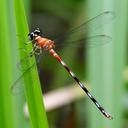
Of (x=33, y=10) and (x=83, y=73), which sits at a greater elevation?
(x=33, y=10)

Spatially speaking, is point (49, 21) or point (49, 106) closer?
point (49, 106)

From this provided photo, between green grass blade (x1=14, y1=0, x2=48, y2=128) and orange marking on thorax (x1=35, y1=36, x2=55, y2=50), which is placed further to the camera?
orange marking on thorax (x1=35, y1=36, x2=55, y2=50)

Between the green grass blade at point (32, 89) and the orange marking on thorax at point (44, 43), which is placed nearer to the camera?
the green grass blade at point (32, 89)

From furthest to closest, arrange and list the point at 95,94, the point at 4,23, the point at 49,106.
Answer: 1. the point at 49,106
2. the point at 95,94
3. the point at 4,23

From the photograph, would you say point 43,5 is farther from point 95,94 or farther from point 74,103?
point 95,94

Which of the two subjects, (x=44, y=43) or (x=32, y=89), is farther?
(x=44, y=43)

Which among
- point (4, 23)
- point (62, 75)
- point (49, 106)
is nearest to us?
point (4, 23)

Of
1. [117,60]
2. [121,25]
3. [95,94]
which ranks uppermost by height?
[121,25]

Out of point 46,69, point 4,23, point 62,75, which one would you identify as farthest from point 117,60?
point 46,69
